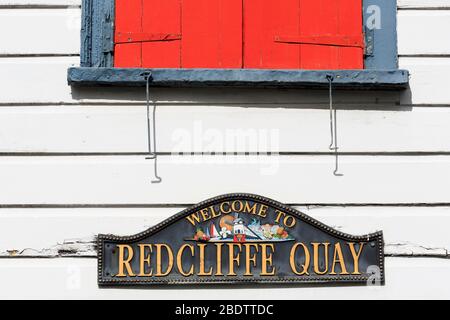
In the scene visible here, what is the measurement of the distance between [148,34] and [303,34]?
39.1 inches

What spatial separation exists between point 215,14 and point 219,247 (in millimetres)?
Answer: 1496

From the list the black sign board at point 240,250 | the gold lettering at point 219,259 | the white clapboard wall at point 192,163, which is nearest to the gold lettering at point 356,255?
the black sign board at point 240,250

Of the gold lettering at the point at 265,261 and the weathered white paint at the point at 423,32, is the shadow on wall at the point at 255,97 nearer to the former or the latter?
the weathered white paint at the point at 423,32

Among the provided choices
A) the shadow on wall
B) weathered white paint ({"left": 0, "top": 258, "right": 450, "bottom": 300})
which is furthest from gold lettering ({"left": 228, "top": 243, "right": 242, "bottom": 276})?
the shadow on wall

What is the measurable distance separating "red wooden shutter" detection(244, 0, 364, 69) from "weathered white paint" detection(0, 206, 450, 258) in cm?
97

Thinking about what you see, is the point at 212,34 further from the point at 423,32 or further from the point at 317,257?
the point at 317,257

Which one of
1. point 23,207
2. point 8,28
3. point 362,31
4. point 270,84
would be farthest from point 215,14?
point 23,207

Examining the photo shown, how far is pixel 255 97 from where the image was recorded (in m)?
5.18

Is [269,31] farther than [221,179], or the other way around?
[269,31]

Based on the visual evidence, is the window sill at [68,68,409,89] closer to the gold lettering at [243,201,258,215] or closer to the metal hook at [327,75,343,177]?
the metal hook at [327,75,343,177]

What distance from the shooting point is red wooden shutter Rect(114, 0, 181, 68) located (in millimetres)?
5273

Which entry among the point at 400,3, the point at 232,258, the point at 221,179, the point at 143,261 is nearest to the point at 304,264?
the point at 232,258

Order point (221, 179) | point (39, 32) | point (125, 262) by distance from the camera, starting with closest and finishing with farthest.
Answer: point (125, 262)
point (221, 179)
point (39, 32)

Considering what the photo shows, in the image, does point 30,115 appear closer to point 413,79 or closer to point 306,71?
point 306,71
